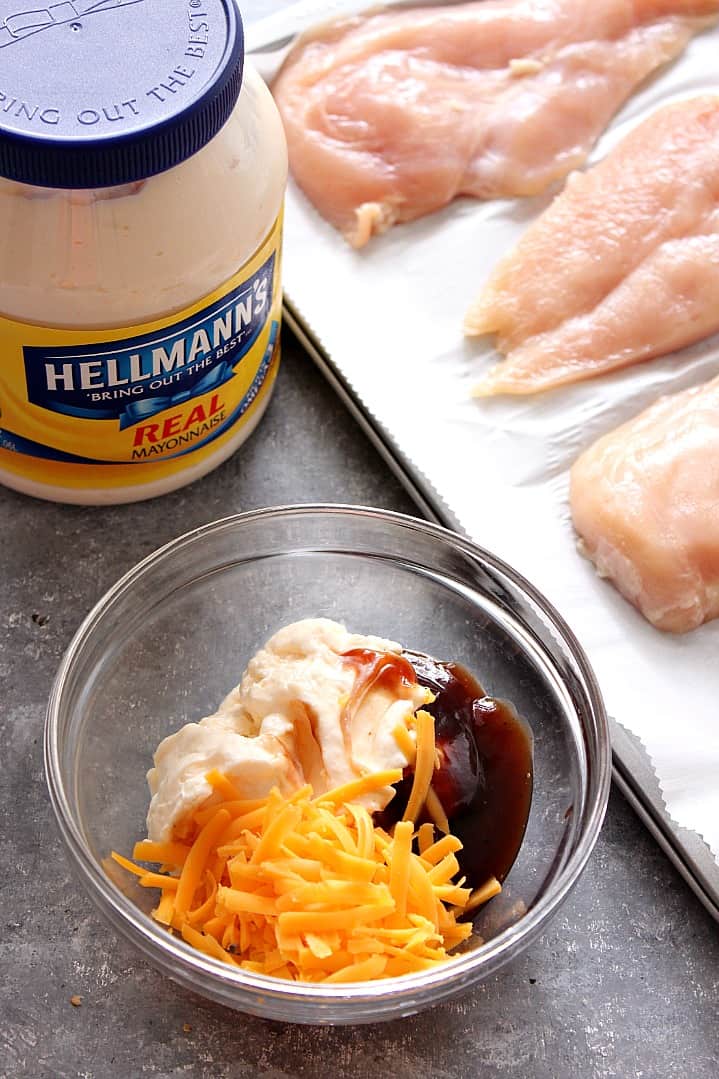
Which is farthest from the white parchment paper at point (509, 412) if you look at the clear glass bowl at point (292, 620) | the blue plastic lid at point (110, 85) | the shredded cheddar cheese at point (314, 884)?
the blue plastic lid at point (110, 85)

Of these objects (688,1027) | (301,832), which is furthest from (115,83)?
(688,1027)

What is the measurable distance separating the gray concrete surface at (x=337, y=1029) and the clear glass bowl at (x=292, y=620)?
12 centimetres

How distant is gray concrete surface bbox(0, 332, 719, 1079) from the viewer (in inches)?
58.1

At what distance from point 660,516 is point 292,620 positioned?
0.50 meters

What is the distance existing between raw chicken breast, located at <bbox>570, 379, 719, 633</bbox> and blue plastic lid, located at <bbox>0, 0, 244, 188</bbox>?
0.70m

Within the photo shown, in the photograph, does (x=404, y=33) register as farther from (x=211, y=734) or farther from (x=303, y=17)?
(x=211, y=734)

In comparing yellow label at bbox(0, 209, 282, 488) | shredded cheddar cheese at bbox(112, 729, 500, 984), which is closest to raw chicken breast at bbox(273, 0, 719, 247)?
yellow label at bbox(0, 209, 282, 488)

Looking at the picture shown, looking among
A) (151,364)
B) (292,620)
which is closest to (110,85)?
(151,364)

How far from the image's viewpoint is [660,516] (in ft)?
5.66

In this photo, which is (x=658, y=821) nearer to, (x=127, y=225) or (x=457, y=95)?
(x=127, y=225)

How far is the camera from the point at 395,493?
1.86 meters

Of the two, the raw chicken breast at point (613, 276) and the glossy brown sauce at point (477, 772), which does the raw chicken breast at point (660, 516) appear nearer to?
the raw chicken breast at point (613, 276)

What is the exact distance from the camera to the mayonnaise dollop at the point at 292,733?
137 cm

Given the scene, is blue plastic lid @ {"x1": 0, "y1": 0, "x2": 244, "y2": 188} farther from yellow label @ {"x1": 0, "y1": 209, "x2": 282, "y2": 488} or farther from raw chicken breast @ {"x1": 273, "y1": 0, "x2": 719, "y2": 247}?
raw chicken breast @ {"x1": 273, "y1": 0, "x2": 719, "y2": 247}
